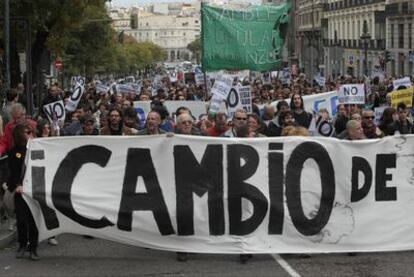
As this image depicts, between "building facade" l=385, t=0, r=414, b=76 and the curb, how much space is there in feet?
176

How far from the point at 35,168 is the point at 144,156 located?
1.10 meters

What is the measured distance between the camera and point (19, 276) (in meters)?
7.75

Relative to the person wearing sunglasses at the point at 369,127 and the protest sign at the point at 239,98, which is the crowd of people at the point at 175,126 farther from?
the protest sign at the point at 239,98

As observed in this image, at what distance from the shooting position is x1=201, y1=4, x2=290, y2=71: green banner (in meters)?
16.5

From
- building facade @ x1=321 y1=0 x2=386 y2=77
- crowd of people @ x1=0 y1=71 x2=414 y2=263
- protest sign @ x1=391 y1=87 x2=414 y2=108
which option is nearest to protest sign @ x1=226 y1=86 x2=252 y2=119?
crowd of people @ x1=0 y1=71 x2=414 y2=263

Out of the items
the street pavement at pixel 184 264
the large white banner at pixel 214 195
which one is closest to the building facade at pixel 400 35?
the large white banner at pixel 214 195

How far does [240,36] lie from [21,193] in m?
8.98

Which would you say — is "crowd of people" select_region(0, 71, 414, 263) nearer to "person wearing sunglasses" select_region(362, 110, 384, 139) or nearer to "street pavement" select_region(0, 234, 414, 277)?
"person wearing sunglasses" select_region(362, 110, 384, 139)

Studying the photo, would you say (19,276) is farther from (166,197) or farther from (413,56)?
(413,56)

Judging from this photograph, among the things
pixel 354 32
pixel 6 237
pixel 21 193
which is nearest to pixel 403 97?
pixel 6 237

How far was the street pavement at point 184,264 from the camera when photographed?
25.5 ft

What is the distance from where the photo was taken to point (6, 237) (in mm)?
9156

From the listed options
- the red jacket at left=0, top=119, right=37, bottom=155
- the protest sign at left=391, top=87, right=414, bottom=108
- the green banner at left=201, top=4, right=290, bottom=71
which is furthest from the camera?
the green banner at left=201, top=4, right=290, bottom=71

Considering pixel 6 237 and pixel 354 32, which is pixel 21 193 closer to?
pixel 6 237
